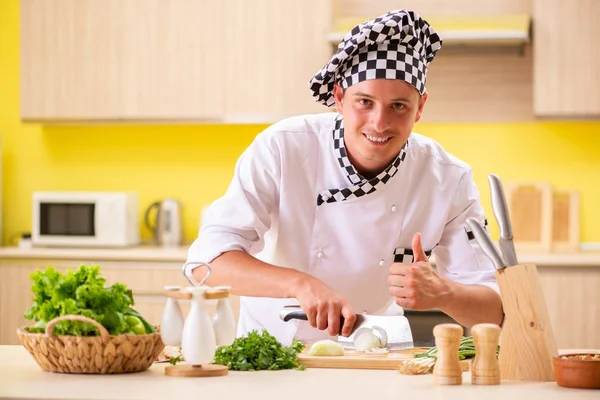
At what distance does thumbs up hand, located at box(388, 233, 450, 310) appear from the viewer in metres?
2.03

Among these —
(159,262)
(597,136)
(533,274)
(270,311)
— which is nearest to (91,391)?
(533,274)

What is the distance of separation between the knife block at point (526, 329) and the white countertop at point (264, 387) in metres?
0.04

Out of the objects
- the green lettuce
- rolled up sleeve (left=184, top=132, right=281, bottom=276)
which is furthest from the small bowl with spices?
rolled up sleeve (left=184, top=132, right=281, bottom=276)

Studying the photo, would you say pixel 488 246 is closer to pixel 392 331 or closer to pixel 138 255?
pixel 392 331

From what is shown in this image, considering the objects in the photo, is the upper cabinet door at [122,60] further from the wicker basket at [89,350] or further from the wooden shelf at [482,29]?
the wicker basket at [89,350]

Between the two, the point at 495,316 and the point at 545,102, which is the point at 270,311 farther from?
the point at 545,102

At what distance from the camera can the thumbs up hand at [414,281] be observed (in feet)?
6.66

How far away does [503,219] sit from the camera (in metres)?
1.79

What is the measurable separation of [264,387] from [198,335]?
0.55 feet

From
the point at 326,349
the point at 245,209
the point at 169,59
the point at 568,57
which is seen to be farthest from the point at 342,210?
the point at 169,59

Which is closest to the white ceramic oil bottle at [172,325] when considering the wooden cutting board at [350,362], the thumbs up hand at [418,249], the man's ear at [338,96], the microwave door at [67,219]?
the wooden cutting board at [350,362]

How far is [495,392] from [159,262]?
274 centimetres

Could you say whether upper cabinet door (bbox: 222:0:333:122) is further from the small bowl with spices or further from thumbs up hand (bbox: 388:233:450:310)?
the small bowl with spices

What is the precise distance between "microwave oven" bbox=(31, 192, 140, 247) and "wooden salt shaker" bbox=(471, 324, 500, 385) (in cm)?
302
